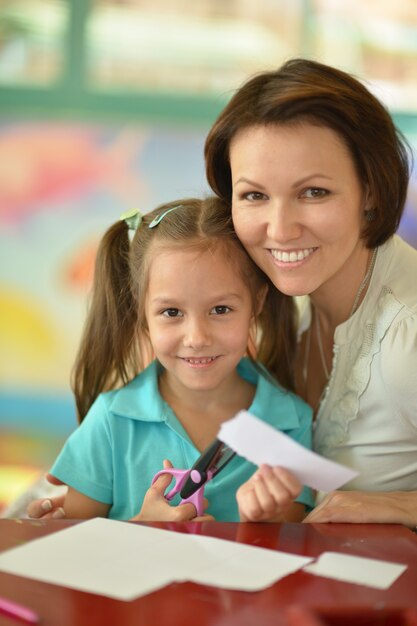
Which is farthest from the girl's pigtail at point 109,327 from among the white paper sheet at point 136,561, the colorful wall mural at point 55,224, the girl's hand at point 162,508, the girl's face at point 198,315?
the colorful wall mural at point 55,224

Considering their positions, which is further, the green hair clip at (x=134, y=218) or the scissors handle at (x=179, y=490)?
the green hair clip at (x=134, y=218)

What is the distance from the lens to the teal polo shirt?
1.56 m

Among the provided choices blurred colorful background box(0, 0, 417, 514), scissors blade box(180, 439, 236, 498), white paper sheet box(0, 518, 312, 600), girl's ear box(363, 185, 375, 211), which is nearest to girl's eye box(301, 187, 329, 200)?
girl's ear box(363, 185, 375, 211)

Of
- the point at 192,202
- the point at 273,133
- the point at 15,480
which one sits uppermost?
the point at 273,133

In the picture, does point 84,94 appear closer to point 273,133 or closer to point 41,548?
point 273,133

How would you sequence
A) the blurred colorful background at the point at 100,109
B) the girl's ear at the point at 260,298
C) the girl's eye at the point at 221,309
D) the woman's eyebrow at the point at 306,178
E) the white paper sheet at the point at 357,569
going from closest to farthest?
the white paper sheet at the point at 357,569, the woman's eyebrow at the point at 306,178, the girl's eye at the point at 221,309, the girl's ear at the point at 260,298, the blurred colorful background at the point at 100,109

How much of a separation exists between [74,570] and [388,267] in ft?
2.85

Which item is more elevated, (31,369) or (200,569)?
(200,569)

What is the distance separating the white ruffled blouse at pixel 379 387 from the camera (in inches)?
60.3

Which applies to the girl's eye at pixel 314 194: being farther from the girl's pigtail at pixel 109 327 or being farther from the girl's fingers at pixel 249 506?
the girl's fingers at pixel 249 506

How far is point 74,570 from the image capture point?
0.96m

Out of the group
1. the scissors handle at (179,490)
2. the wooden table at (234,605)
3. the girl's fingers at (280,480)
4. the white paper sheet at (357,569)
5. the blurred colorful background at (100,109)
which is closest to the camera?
the wooden table at (234,605)

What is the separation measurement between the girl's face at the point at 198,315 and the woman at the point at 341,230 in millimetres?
72

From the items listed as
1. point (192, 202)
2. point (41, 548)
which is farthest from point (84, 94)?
point (41, 548)
